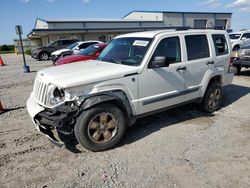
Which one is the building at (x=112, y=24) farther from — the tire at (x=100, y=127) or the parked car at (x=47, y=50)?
the tire at (x=100, y=127)

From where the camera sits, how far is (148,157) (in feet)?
12.1

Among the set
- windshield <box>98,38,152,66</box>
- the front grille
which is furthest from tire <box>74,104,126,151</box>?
windshield <box>98,38,152,66</box>

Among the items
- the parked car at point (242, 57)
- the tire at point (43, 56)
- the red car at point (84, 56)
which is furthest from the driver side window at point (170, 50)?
the tire at point (43, 56)

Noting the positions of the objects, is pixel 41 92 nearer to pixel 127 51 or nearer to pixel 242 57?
pixel 127 51

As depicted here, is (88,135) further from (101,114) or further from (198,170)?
(198,170)

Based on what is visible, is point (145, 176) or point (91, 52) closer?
point (145, 176)

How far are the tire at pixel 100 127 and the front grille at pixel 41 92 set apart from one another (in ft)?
2.37

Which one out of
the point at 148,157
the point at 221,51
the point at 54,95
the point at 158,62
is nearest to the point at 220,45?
the point at 221,51

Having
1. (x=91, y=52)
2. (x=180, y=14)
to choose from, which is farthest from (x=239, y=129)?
(x=180, y=14)

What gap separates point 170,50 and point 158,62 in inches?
27.5

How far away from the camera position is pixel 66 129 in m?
3.53

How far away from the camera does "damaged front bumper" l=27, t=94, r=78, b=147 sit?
3.45 metres

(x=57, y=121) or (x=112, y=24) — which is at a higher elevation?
(x=112, y=24)

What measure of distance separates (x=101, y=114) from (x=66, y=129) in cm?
58
